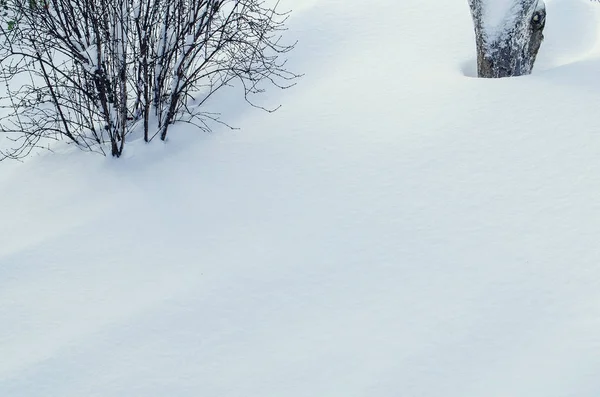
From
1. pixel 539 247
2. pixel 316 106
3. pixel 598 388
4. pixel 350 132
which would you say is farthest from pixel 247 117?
pixel 598 388

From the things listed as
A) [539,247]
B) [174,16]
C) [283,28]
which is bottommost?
[539,247]

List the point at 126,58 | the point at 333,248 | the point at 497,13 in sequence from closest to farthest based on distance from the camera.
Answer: the point at 333,248, the point at 126,58, the point at 497,13

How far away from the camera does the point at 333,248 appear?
16.0 feet

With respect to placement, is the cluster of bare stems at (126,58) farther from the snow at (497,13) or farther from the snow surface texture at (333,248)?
the snow at (497,13)

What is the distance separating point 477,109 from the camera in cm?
578

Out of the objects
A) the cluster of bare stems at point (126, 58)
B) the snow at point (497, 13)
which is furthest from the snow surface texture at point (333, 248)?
the snow at point (497, 13)

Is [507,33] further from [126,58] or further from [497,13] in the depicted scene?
[126,58]

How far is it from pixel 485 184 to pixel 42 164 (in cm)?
376

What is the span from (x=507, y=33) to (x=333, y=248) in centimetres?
280

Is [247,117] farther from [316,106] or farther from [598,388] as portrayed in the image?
[598,388]

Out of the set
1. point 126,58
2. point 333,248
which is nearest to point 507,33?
point 333,248

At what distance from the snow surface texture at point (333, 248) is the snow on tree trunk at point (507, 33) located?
0.30 meters

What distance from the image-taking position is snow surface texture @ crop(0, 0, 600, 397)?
408 cm

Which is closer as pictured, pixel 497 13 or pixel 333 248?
pixel 333 248
